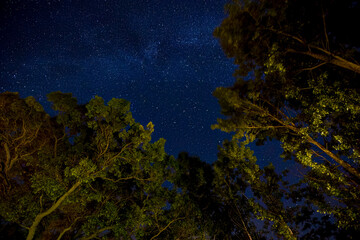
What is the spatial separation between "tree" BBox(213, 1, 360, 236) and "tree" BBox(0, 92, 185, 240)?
6.09 metres

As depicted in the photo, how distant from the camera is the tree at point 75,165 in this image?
10328 millimetres

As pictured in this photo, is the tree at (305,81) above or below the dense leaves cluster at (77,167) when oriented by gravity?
above

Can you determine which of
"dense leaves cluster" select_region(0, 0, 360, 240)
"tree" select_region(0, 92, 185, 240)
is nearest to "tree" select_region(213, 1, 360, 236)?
"dense leaves cluster" select_region(0, 0, 360, 240)

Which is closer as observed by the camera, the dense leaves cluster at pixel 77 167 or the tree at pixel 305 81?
the tree at pixel 305 81

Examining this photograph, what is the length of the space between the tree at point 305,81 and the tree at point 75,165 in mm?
6085

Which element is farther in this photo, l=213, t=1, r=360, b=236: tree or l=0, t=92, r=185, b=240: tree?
l=0, t=92, r=185, b=240: tree

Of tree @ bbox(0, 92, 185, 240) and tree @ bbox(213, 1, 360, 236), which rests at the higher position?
tree @ bbox(213, 1, 360, 236)

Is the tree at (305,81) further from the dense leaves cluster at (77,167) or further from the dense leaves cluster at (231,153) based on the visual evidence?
the dense leaves cluster at (77,167)

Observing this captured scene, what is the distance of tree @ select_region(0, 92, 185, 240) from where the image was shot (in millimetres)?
10328

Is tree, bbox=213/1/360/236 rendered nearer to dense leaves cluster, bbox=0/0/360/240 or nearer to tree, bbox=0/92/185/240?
dense leaves cluster, bbox=0/0/360/240

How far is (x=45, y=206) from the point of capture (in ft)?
40.1

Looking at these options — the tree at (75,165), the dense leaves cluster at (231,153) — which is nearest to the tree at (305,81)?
the dense leaves cluster at (231,153)

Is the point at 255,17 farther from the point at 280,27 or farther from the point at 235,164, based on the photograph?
the point at 235,164

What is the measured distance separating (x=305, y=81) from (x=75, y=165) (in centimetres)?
1361
